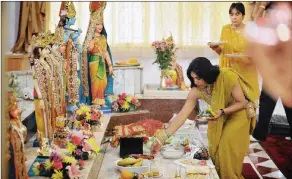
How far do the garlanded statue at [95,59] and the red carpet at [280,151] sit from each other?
145 centimetres

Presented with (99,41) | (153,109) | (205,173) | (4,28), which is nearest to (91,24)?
(99,41)

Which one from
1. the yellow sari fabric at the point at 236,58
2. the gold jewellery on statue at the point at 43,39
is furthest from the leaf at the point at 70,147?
the yellow sari fabric at the point at 236,58

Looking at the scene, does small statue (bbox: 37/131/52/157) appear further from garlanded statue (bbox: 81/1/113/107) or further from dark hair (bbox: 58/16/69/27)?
garlanded statue (bbox: 81/1/113/107)

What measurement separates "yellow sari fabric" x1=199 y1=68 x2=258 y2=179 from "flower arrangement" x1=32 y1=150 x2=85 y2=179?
1076 millimetres

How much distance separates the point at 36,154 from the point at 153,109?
206cm

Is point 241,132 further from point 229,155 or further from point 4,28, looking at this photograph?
point 4,28

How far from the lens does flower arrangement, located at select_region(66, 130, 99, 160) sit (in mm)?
2207

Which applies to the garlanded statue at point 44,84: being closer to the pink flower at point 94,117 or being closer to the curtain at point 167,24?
the pink flower at point 94,117

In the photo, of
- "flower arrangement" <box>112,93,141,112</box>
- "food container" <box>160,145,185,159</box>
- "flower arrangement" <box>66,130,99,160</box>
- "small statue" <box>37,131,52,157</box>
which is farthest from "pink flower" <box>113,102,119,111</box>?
"small statue" <box>37,131,52,157</box>

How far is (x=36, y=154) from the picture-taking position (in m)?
2.15

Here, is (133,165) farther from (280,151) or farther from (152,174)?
(280,151)

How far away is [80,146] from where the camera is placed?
224cm

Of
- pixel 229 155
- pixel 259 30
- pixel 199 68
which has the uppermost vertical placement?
pixel 259 30

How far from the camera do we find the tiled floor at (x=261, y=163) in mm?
3551
